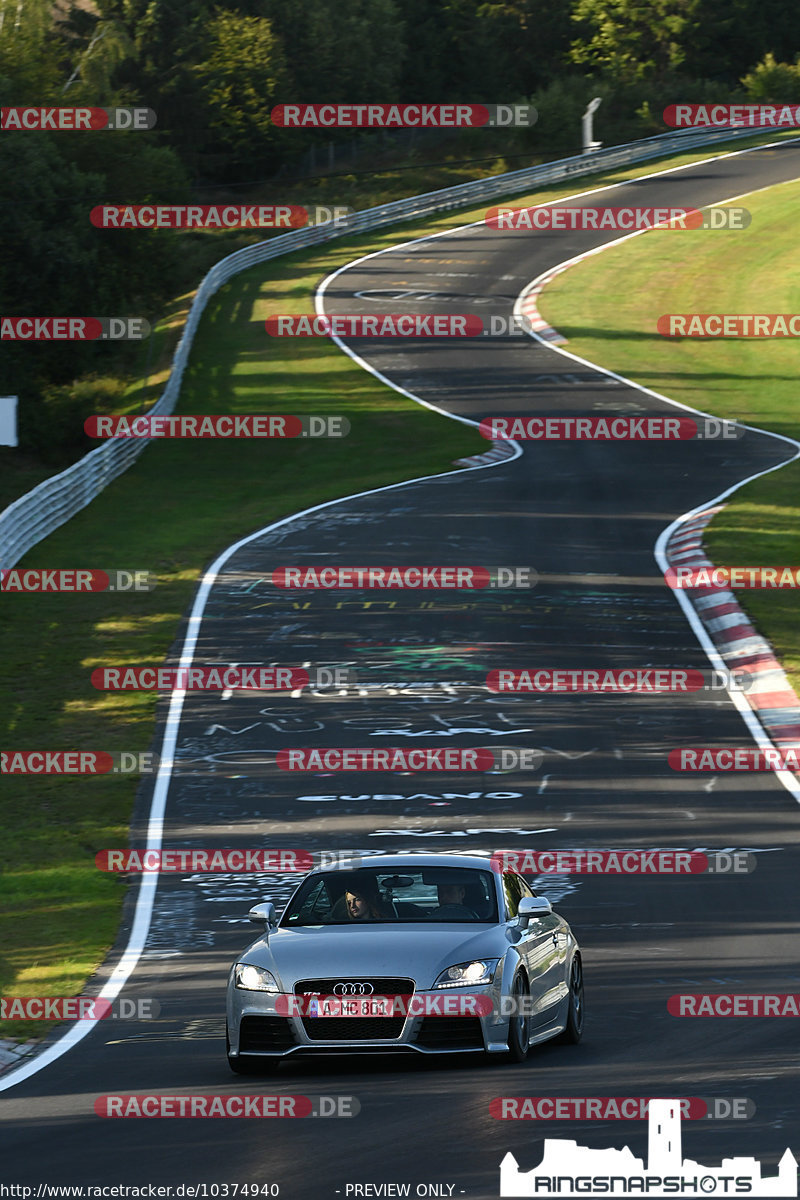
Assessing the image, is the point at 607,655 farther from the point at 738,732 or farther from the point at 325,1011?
the point at 325,1011

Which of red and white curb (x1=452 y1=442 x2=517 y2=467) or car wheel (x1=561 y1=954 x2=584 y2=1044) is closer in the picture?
car wheel (x1=561 y1=954 x2=584 y2=1044)

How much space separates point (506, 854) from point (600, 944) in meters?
2.84

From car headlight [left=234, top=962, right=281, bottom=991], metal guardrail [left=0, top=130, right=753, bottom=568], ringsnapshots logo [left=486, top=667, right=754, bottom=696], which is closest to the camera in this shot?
car headlight [left=234, top=962, right=281, bottom=991]

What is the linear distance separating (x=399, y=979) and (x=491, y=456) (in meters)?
30.2

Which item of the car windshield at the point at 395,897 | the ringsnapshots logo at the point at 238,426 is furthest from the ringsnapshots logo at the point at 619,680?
the ringsnapshots logo at the point at 238,426

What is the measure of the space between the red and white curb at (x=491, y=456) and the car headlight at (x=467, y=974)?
29029 mm

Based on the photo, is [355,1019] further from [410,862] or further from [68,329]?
[68,329]

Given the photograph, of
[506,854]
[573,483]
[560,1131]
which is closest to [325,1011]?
[560,1131]

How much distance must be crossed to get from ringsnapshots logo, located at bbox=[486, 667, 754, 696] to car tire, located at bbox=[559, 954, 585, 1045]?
435 inches

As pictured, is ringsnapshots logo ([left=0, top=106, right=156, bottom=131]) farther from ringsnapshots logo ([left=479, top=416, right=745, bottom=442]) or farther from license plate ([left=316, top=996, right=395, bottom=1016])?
license plate ([left=316, top=996, right=395, bottom=1016])

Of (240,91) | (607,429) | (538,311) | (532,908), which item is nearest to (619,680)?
(532,908)

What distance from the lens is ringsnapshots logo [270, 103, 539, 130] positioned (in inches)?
3403

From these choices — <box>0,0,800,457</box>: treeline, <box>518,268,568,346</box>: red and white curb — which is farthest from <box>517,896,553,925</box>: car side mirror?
<box>518,268,568,346</box>: red and white curb

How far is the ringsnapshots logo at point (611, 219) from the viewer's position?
225 ft
